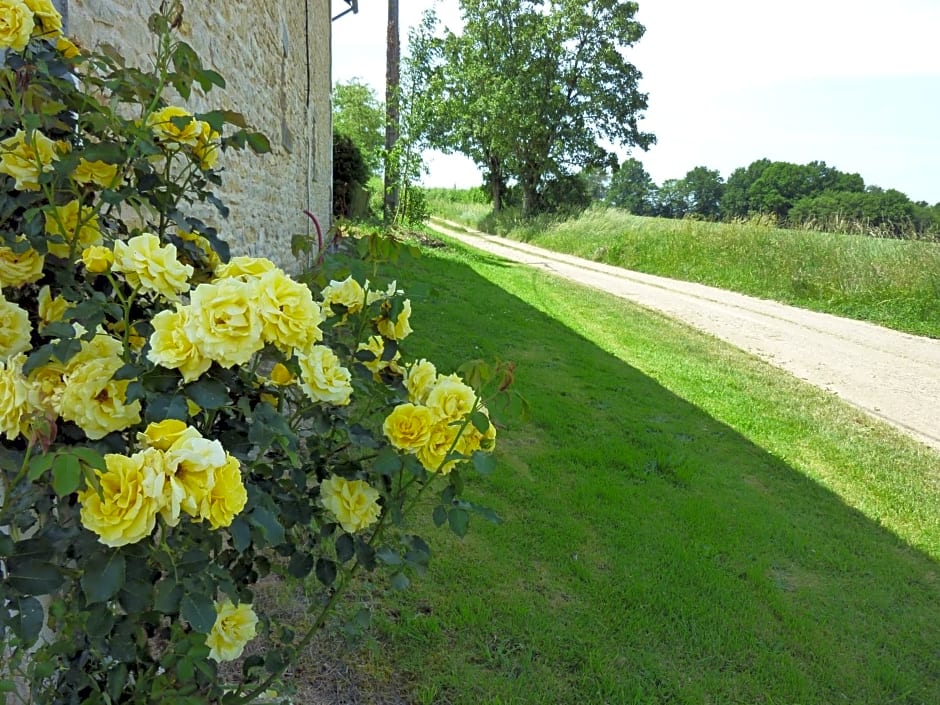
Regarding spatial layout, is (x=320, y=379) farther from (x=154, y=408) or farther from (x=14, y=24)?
(x=14, y=24)

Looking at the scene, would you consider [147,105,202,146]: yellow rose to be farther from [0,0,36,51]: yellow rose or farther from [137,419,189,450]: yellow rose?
[137,419,189,450]: yellow rose

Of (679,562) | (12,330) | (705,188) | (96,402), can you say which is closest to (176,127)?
(12,330)

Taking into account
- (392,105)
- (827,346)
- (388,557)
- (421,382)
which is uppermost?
(392,105)

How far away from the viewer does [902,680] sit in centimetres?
235

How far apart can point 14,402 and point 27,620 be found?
333 mm

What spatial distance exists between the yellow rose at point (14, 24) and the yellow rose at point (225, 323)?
2.20 ft

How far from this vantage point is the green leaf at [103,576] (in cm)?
87

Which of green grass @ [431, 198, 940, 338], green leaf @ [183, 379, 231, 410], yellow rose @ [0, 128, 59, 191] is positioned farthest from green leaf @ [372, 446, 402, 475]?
green grass @ [431, 198, 940, 338]

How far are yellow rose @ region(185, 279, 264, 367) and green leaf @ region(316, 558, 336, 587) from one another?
0.58 metres

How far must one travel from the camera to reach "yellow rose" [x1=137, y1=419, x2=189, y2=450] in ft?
3.05

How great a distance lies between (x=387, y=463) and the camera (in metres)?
1.23

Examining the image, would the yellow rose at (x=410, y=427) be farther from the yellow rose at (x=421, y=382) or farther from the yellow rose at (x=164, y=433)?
the yellow rose at (x=164, y=433)

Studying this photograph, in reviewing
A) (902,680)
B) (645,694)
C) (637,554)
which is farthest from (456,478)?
(902,680)

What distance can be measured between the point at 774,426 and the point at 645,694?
360cm
